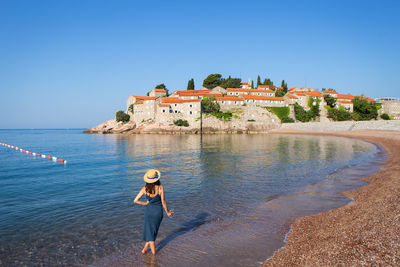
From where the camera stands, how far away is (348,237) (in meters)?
6.16

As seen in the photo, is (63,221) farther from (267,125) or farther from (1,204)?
(267,125)

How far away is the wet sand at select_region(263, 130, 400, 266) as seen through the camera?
5094 mm

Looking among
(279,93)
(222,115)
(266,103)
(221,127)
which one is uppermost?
(279,93)

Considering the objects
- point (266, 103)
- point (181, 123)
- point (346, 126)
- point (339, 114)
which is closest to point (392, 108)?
point (339, 114)

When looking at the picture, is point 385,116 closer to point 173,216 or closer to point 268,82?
point 268,82

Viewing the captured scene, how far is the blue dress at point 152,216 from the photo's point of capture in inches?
265

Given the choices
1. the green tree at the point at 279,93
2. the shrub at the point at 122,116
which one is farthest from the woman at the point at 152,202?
the green tree at the point at 279,93

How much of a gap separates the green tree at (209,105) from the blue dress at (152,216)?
3194 inches

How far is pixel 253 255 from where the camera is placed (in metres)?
6.77

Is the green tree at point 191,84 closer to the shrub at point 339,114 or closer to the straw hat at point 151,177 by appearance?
the shrub at point 339,114

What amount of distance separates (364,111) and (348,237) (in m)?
106

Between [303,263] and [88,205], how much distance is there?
10.1 m

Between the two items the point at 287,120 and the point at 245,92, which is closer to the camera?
the point at 287,120

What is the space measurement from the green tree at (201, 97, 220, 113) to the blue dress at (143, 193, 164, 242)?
81.1m
